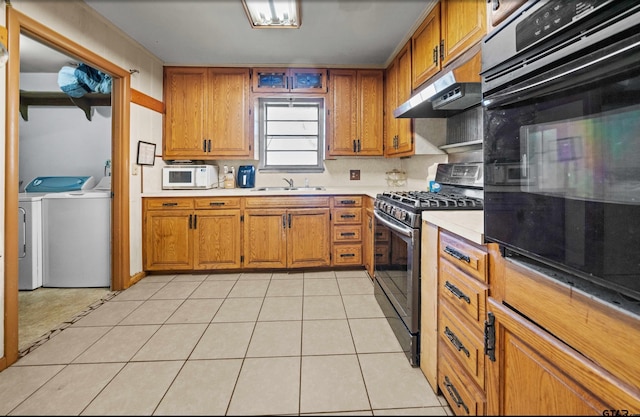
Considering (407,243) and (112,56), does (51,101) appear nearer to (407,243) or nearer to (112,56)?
(112,56)

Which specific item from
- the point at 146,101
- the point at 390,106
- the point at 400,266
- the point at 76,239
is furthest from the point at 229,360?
the point at 390,106

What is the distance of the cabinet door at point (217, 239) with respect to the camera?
108 inches

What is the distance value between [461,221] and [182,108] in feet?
9.68

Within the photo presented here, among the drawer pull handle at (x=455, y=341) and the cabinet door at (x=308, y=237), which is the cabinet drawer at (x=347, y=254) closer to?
the cabinet door at (x=308, y=237)

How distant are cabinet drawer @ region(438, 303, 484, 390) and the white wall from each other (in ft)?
6.85

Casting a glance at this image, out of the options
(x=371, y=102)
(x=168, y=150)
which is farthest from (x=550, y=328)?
(x=168, y=150)

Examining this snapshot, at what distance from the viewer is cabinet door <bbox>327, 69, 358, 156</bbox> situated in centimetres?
303

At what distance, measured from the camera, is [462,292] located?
1008 millimetres

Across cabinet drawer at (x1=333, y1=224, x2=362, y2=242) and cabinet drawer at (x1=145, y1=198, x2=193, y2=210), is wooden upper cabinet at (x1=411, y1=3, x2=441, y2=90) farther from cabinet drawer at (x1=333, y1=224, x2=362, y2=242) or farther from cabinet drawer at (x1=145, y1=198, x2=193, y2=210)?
cabinet drawer at (x1=145, y1=198, x2=193, y2=210)

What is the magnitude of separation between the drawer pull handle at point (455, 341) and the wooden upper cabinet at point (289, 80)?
2.61 meters

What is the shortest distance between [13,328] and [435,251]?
6.94ft

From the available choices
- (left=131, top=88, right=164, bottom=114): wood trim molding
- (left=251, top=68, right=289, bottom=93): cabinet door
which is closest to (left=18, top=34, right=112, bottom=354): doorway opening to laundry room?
(left=131, top=88, right=164, bottom=114): wood trim molding

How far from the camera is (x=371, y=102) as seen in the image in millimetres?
3055

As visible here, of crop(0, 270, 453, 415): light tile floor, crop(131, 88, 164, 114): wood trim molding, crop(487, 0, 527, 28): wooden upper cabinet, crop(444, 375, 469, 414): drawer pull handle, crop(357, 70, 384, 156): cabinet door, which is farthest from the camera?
crop(357, 70, 384, 156): cabinet door
